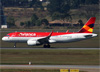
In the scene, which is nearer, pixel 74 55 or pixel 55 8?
pixel 74 55

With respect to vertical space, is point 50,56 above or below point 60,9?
above

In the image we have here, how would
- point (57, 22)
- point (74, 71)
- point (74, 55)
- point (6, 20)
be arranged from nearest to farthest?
1. point (74, 71)
2. point (74, 55)
3. point (57, 22)
4. point (6, 20)

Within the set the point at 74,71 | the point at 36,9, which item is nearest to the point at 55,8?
the point at 36,9

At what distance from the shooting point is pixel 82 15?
15500 centimetres

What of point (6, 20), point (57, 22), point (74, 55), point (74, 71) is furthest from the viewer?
point (6, 20)

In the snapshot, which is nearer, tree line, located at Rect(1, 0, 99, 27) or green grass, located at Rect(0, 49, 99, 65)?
green grass, located at Rect(0, 49, 99, 65)

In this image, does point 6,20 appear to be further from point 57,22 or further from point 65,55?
point 65,55

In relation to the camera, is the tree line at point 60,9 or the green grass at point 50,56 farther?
the tree line at point 60,9

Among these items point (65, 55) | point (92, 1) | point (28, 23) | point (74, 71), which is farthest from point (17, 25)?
point (74, 71)

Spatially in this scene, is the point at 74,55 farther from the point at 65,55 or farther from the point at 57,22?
the point at 57,22

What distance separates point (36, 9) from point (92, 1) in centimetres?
3516

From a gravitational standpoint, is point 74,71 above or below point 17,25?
above

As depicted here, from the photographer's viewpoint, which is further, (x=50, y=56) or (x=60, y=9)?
(x=60, y=9)

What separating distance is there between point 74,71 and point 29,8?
505 ft
